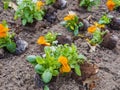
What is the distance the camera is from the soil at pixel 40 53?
300 cm

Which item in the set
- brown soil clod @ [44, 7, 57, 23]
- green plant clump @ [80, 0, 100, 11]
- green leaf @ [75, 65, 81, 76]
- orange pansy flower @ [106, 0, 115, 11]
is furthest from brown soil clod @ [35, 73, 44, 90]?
orange pansy flower @ [106, 0, 115, 11]

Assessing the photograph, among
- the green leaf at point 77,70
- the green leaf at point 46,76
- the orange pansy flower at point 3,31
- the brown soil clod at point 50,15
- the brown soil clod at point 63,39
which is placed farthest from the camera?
the brown soil clod at point 50,15

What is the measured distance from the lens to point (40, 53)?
3.40 metres

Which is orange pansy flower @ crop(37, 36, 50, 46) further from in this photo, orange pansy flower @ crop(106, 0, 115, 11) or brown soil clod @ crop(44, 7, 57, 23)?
orange pansy flower @ crop(106, 0, 115, 11)

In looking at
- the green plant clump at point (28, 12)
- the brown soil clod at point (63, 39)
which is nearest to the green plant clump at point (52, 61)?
the brown soil clod at point (63, 39)

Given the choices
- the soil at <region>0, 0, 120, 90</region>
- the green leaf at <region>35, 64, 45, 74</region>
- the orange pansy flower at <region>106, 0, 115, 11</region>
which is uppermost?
the orange pansy flower at <region>106, 0, 115, 11</region>

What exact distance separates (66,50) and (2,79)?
616 mm

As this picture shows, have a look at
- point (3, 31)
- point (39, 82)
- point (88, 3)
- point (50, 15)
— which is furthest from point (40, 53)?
point (88, 3)

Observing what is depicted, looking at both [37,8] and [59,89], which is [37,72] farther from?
[37,8]

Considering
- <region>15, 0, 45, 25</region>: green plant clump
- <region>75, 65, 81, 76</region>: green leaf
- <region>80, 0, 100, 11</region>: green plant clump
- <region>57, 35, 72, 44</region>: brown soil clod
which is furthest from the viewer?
<region>80, 0, 100, 11</region>: green plant clump

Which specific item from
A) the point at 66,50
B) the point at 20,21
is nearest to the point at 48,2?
the point at 20,21

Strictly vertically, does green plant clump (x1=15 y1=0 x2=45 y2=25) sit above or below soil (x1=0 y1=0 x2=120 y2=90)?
above

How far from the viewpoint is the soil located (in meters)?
3.00

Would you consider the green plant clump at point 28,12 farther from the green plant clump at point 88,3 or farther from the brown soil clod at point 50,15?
the green plant clump at point 88,3
